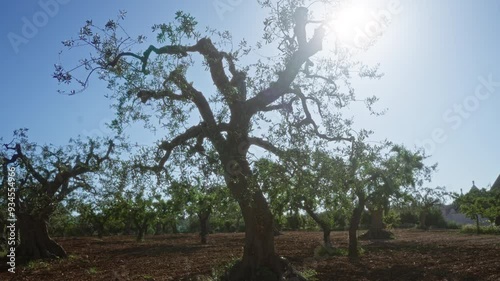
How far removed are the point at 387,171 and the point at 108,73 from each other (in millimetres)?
17532

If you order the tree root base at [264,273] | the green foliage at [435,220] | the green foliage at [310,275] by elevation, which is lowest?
the green foliage at [310,275]

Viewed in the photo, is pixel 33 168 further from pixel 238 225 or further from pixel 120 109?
pixel 238 225

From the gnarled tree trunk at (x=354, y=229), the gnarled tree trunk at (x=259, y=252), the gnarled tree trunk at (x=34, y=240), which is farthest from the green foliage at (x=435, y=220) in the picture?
the gnarled tree trunk at (x=259, y=252)

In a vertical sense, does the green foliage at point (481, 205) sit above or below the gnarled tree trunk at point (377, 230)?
above

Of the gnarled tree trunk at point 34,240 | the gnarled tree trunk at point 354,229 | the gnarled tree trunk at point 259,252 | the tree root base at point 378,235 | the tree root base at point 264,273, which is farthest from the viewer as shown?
the tree root base at point 378,235

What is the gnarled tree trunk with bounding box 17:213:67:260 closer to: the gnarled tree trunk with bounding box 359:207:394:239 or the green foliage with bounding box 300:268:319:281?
the green foliage with bounding box 300:268:319:281

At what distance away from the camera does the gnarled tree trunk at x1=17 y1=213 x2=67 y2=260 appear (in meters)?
27.1

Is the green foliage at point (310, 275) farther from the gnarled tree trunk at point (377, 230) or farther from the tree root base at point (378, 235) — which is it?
the tree root base at point (378, 235)

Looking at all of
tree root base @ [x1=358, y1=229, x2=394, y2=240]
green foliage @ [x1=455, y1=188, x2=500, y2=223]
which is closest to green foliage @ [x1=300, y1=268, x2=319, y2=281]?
tree root base @ [x1=358, y1=229, x2=394, y2=240]

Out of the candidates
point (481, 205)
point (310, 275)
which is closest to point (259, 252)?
point (310, 275)

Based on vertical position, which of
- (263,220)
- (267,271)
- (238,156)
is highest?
(238,156)

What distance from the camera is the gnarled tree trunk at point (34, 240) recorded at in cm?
2712

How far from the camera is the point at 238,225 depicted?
76.4 m

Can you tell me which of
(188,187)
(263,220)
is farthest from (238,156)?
(263,220)
